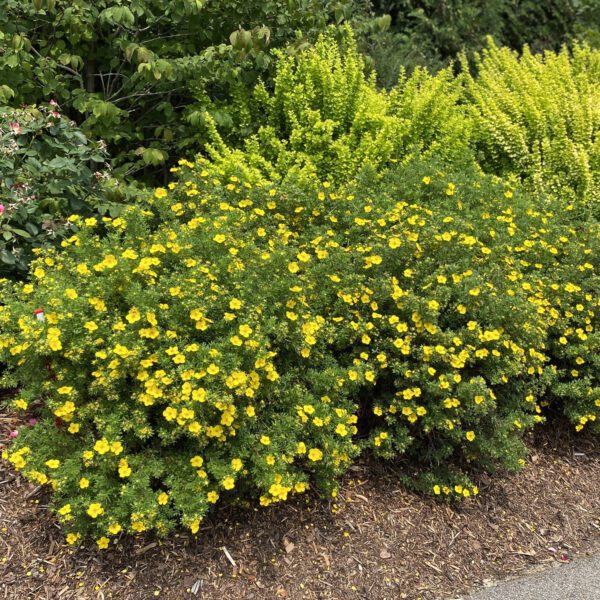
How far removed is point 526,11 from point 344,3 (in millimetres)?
5322

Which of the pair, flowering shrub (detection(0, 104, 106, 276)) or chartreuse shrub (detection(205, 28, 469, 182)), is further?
chartreuse shrub (detection(205, 28, 469, 182))

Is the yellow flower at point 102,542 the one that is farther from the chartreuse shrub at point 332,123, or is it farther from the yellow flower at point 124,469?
the chartreuse shrub at point 332,123

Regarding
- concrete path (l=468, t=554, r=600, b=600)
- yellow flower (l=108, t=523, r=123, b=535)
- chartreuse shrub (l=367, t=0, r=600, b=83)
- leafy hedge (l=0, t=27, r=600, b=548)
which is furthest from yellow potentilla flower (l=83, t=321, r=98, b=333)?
chartreuse shrub (l=367, t=0, r=600, b=83)

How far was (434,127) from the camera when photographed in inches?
180

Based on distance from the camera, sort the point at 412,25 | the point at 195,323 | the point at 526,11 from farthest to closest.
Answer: the point at 526,11, the point at 412,25, the point at 195,323

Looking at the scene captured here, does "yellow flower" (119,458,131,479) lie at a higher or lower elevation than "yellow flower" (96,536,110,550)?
higher

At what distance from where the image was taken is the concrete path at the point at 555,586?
8.35ft

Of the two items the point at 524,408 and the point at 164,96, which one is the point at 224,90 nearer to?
the point at 164,96

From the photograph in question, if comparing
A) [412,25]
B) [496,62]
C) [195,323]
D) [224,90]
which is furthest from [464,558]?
[412,25]

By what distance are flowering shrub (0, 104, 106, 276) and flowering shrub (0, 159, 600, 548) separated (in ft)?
0.55

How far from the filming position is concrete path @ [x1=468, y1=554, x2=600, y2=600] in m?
2.54

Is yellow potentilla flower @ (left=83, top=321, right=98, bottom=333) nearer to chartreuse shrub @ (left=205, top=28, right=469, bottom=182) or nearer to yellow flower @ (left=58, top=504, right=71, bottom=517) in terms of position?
yellow flower @ (left=58, top=504, right=71, bottom=517)

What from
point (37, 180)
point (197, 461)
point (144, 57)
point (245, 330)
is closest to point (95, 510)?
point (197, 461)

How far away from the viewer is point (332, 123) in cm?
424
